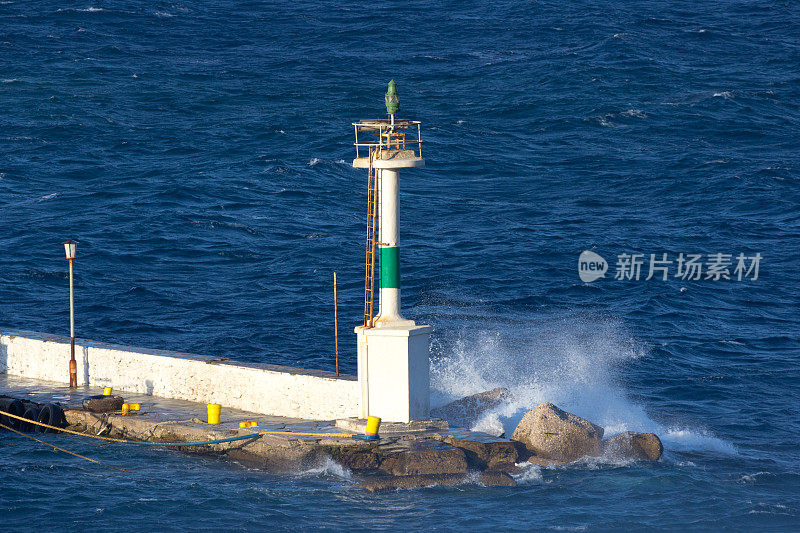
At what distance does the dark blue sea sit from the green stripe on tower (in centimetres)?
406

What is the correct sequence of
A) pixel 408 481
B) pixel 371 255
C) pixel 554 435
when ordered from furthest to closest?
pixel 371 255
pixel 554 435
pixel 408 481

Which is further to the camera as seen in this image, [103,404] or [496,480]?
[103,404]

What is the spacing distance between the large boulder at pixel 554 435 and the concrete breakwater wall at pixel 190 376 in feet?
11.7

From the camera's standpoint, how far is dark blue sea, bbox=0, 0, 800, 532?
20.0 m

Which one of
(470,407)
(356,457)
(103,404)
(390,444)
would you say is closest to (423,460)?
(390,444)

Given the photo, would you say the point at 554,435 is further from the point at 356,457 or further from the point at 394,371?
the point at 356,457

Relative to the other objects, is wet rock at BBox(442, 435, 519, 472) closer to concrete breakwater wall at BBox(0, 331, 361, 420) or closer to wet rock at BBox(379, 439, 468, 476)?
wet rock at BBox(379, 439, 468, 476)

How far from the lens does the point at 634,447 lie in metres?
21.7

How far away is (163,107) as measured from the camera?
65.9m

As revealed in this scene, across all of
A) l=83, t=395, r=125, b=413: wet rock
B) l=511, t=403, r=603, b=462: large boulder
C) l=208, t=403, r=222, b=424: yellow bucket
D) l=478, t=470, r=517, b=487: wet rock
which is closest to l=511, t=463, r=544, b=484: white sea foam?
l=478, t=470, r=517, b=487: wet rock

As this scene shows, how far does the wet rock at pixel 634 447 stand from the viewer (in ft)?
70.9

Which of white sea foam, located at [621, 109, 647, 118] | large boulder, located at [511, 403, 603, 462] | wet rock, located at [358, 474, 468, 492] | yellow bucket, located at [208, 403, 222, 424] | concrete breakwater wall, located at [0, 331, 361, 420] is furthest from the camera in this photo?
white sea foam, located at [621, 109, 647, 118]

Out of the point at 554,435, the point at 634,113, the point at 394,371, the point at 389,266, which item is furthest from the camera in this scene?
the point at 634,113

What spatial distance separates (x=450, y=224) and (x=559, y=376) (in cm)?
1891
